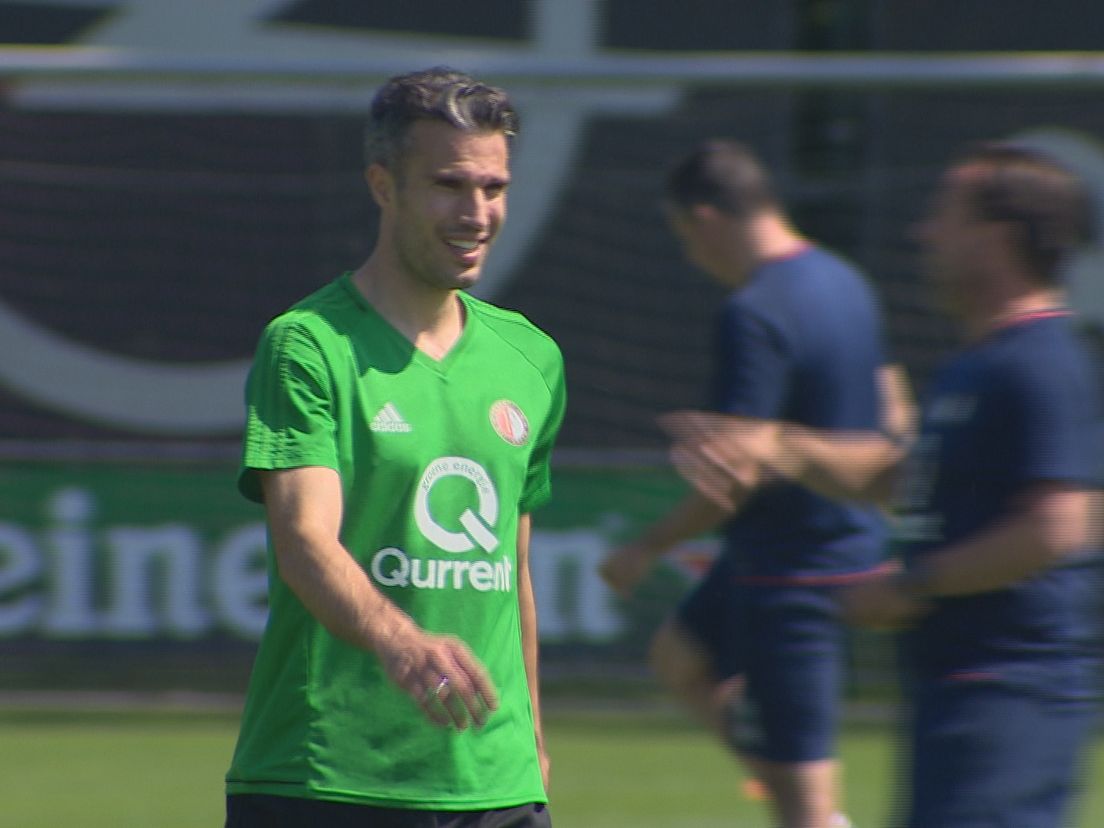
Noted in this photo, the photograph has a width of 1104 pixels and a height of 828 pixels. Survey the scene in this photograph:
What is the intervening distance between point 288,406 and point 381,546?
0.91 ft

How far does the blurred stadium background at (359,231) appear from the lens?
316 inches

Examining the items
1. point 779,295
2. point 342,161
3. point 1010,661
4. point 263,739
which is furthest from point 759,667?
point 342,161

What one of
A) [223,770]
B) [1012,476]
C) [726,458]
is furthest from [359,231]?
[1012,476]

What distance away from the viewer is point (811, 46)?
30.7 ft

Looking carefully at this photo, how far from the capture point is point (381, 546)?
2.97m

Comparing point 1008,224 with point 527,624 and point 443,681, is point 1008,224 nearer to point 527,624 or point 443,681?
point 527,624

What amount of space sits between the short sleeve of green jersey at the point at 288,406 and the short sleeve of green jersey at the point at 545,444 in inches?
18.6

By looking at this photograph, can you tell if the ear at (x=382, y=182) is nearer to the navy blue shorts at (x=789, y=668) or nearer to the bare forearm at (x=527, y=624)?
the bare forearm at (x=527, y=624)

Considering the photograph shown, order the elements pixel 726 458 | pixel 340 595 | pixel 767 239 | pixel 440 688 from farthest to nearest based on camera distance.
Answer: pixel 767 239
pixel 726 458
pixel 340 595
pixel 440 688

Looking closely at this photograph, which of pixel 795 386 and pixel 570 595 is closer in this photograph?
pixel 795 386

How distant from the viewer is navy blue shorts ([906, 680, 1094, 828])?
309 cm

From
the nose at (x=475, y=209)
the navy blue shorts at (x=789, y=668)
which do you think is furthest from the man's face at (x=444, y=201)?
the navy blue shorts at (x=789, y=668)

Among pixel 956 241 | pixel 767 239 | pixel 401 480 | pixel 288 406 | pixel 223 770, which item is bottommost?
pixel 223 770

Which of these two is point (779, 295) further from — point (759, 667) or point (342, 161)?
point (342, 161)
